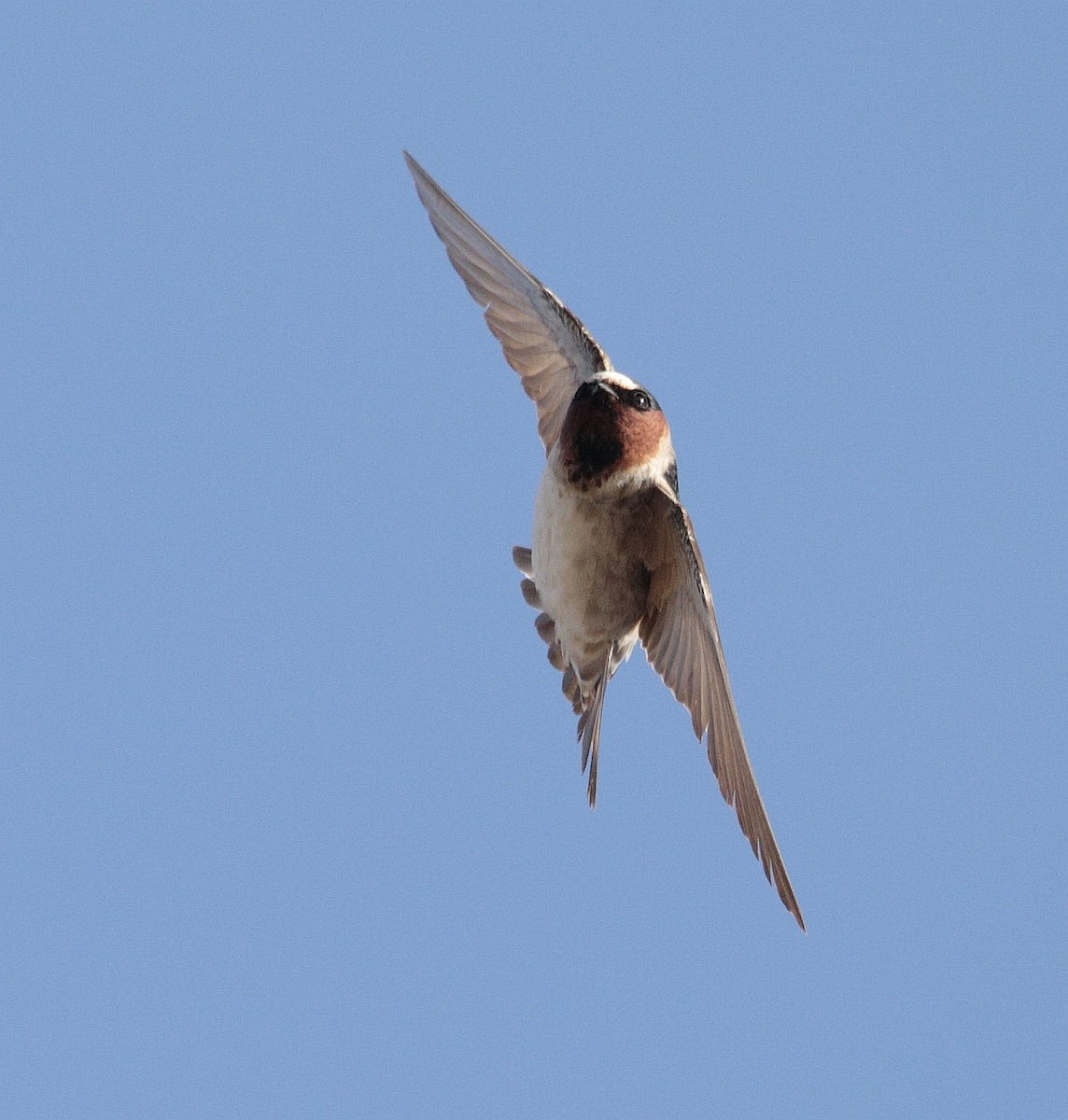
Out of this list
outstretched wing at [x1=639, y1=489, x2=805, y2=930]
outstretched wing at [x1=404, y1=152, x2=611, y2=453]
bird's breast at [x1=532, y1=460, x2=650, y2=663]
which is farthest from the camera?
outstretched wing at [x1=404, y1=152, x2=611, y2=453]

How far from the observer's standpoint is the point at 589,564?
6031 millimetres

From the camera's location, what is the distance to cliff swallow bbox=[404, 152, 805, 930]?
575 cm

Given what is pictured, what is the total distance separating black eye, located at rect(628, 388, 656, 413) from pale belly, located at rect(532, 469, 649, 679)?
311 millimetres

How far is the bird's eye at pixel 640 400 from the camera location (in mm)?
6027

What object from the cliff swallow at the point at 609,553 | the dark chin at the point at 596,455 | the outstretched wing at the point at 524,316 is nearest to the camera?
the cliff swallow at the point at 609,553

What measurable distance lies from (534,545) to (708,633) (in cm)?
83

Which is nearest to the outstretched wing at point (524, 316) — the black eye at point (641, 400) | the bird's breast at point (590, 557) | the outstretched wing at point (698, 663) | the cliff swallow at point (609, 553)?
the cliff swallow at point (609, 553)

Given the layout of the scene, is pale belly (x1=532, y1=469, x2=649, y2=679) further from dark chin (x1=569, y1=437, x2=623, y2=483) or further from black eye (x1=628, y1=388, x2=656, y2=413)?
black eye (x1=628, y1=388, x2=656, y2=413)

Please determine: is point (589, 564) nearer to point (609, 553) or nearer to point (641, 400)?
point (609, 553)

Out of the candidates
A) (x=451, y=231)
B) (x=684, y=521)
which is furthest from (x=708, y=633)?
(x=451, y=231)

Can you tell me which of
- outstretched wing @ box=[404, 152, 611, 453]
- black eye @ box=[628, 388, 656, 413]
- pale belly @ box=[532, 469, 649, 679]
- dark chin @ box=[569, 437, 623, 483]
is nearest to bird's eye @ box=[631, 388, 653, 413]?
black eye @ box=[628, 388, 656, 413]

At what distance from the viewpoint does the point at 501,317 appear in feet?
22.1

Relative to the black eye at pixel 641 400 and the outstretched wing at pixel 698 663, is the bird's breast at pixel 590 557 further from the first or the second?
the black eye at pixel 641 400

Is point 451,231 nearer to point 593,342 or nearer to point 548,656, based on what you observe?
point 593,342
